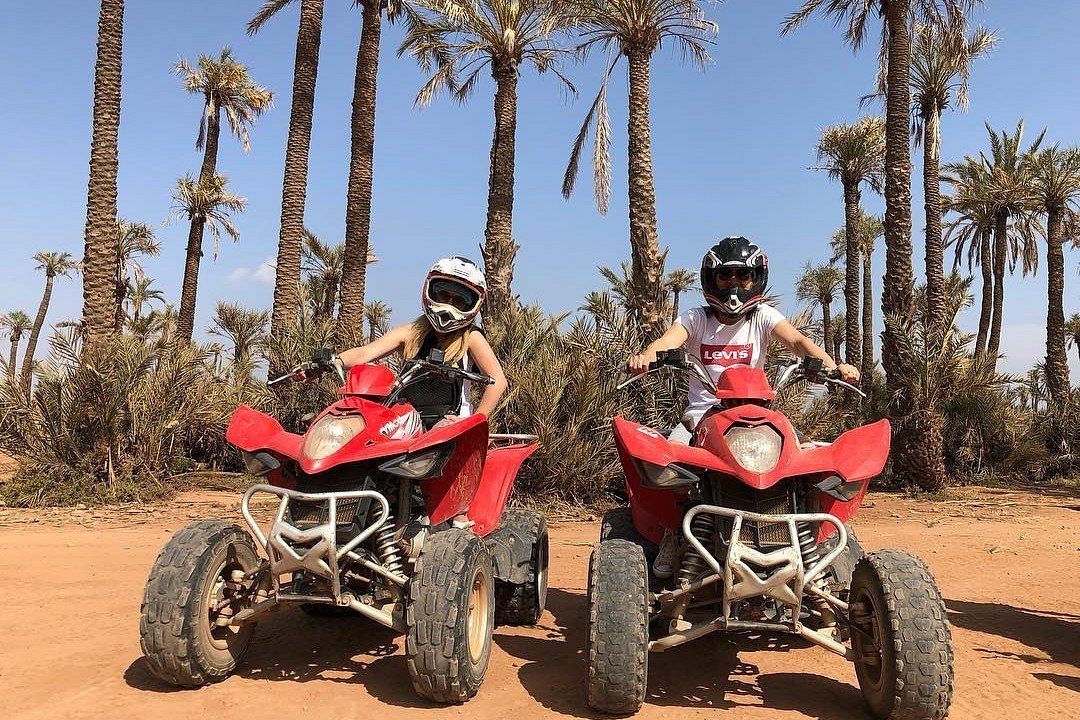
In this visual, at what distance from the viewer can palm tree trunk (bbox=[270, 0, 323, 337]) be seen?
15680 millimetres

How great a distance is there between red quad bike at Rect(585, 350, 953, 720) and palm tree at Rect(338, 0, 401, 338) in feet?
47.6

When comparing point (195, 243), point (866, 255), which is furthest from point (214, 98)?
point (866, 255)

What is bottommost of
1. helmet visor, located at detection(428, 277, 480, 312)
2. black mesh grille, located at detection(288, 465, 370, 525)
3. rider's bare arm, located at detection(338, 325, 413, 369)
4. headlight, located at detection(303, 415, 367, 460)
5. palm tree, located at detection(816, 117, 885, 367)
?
black mesh grille, located at detection(288, 465, 370, 525)

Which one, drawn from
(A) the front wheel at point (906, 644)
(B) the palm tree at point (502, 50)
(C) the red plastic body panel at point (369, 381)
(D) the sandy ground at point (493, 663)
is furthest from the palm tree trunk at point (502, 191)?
(A) the front wheel at point (906, 644)

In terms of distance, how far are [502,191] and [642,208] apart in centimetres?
384

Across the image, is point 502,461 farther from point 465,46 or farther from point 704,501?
point 465,46

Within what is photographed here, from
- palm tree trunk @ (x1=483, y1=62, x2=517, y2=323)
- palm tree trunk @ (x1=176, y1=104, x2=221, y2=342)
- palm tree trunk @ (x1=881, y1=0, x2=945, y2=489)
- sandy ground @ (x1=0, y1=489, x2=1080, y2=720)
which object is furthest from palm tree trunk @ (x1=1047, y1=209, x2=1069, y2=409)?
palm tree trunk @ (x1=176, y1=104, x2=221, y2=342)

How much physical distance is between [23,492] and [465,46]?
12.5 metres

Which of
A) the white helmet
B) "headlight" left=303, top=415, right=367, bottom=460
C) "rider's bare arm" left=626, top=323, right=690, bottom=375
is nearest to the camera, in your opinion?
"headlight" left=303, top=415, right=367, bottom=460

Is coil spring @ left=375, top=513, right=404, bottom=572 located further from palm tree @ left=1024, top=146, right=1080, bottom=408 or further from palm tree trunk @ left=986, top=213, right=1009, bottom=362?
palm tree trunk @ left=986, top=213, right=1009, bottom=362

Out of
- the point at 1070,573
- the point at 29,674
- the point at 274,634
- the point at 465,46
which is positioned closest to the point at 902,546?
the point at 1070,573

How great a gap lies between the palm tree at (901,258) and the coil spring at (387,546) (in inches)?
470

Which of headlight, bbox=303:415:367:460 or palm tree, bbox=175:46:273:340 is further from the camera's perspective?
palm tree, bbox=175:46:273:340

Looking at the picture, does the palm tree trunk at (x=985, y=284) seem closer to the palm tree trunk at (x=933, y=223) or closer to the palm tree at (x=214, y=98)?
the palm tree trunk at (x=933, y=223)
